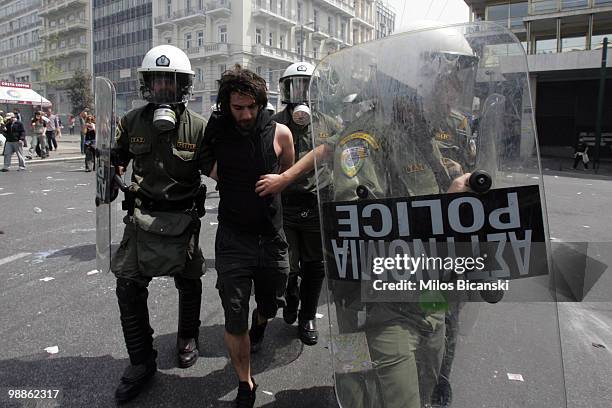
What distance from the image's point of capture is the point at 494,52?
58.4 inches

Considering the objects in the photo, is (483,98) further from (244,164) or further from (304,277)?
(304,277)

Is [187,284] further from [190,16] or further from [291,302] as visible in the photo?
[190,16]

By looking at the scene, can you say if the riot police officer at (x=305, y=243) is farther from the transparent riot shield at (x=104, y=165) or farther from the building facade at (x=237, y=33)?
the building facade at (x=237, y=33)

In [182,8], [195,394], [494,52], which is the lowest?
[195,394]

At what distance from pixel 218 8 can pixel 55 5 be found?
32262 millimetres

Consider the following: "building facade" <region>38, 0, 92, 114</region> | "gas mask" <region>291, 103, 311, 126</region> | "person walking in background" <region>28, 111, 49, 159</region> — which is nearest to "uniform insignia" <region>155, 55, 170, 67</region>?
"gas mask" <region>291, 103, 311, 126</region>

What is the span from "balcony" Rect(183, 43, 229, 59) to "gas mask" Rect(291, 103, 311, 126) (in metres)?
46.0

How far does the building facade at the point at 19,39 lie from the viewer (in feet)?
236

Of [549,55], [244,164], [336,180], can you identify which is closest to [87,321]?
[244,164]

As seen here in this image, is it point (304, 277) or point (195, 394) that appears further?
point (304, 277)

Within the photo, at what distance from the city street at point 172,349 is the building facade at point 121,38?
56219 millimetres

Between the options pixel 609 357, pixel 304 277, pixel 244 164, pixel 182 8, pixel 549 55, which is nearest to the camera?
pixel 244 164

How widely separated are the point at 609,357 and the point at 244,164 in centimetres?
244

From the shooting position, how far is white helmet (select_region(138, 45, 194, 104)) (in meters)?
2.54
